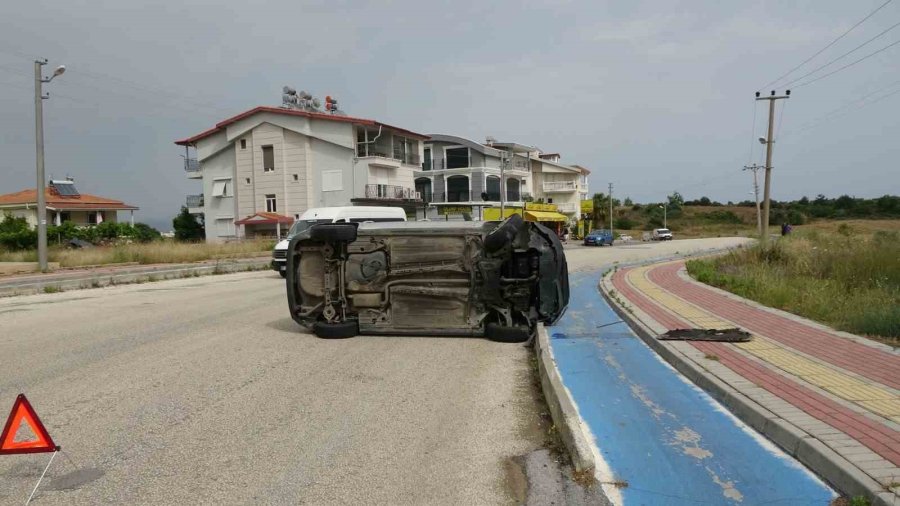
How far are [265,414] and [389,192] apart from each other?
49051 mm

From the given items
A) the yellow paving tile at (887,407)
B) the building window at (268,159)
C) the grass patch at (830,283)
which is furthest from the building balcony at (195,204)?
the yellow paving tile at (887,407)

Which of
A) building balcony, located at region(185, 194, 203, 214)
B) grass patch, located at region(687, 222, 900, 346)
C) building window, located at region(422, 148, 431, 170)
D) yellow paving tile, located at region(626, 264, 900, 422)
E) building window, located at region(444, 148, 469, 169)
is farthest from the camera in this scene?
building window, located at region(422, 148, 431, 170)

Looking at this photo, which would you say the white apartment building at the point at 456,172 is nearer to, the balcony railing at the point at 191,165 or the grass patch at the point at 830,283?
the balcony railing at the point at 191,165

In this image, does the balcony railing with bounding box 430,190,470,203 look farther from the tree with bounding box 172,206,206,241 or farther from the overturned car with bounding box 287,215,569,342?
the overturned car with bounding box 287,215,569,342

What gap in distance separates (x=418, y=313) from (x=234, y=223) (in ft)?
161

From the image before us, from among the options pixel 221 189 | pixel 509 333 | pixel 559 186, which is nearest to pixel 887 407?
pixel 509 333

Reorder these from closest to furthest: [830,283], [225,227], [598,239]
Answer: [830,283]
[225,227]
[598,239]

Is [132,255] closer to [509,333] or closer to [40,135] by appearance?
[40,135]

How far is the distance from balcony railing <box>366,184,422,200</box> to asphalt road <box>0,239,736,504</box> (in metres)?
41.5

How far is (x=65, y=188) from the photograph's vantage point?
2643 inches

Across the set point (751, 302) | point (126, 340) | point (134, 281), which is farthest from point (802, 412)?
point (134, 281)

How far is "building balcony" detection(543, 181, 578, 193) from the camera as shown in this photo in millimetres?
84312

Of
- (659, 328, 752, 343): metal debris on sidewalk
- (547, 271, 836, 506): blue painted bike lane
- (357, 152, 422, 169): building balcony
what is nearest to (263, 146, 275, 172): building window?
(357, 152, 422, 169): building balcony

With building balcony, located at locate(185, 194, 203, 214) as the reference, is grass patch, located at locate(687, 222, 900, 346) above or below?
below
